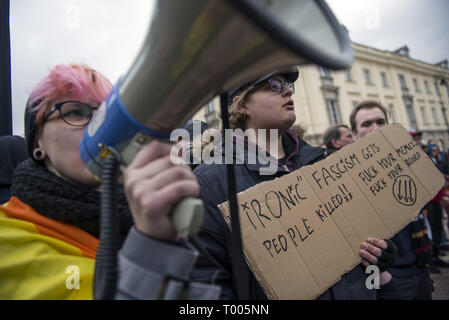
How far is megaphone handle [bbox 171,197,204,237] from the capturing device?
540 millimetres

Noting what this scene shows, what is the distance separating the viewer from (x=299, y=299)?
→ 1.01 m

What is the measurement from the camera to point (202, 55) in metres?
0.48

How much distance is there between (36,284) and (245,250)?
665mm

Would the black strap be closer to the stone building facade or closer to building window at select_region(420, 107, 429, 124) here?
the stone building facade

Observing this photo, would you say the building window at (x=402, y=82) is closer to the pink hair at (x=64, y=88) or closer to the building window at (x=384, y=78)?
the building window at (x=384, y=78)

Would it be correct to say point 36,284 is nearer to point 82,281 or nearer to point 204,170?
point 82,281

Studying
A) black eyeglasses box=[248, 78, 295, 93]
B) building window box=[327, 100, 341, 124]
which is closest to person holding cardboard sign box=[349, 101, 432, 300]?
black eyeglasses box=[248, 78, 295, 93]

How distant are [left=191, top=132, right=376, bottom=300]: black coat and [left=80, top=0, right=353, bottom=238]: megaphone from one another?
426 mm

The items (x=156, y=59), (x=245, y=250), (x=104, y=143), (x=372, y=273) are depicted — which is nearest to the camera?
(x=156, y=59)

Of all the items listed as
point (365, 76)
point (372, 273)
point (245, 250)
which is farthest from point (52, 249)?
point (365, 76)

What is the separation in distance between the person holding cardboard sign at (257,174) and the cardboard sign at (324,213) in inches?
1.0

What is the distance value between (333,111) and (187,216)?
20032 millimetres

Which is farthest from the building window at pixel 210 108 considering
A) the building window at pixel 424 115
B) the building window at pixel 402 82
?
the building window at pixel 424 115

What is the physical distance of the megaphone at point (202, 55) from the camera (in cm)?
44
